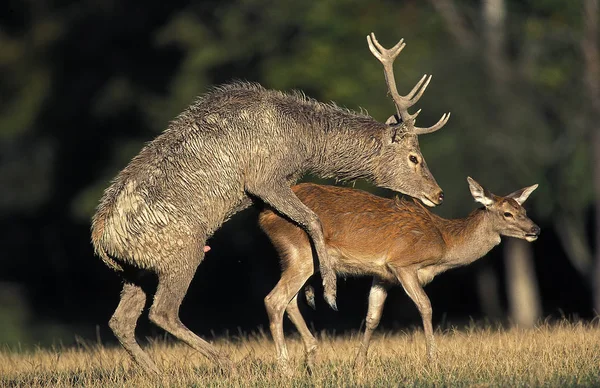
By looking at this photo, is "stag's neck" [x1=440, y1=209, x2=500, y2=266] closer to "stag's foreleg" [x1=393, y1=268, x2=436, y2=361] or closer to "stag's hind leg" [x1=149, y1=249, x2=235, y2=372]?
"stag's foreleg" [x1=393, y1=268, x2=436, y2=361]

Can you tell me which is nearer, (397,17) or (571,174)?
(571,174)

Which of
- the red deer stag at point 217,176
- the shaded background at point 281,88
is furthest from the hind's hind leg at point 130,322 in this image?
the shaded background at point 281,88

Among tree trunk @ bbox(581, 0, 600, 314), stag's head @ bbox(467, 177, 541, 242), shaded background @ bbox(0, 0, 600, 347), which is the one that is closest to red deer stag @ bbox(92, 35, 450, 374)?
stag's head @ bbox(467, 177, 541, 242)

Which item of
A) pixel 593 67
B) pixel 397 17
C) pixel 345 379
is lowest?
pixel 345 379

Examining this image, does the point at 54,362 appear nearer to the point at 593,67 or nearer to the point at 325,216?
the point at 325,216

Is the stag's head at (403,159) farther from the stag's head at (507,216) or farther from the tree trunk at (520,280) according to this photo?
the tree trunk at (520,280)

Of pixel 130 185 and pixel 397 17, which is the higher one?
pixel 397 17

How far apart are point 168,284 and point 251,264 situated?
22773 mm

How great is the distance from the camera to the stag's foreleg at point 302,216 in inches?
443

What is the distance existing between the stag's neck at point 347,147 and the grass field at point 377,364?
1.80 meters

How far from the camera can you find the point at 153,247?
10.7 metres

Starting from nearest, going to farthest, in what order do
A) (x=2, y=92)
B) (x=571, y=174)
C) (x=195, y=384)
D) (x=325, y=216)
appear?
(x=195, y=384)
(x=325, y=216)
(x=571, y=174)
(x=2, y=92)

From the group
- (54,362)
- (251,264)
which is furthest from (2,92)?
(54,362)

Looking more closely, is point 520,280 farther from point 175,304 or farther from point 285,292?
point 175,304
